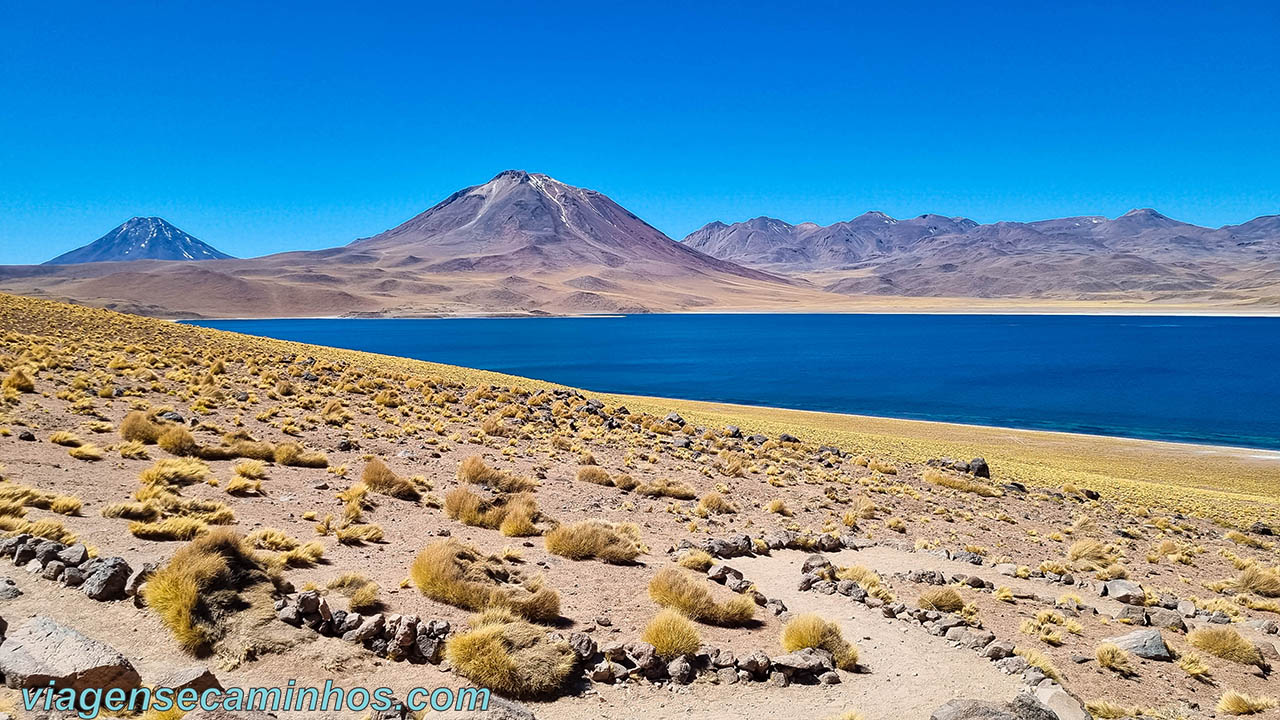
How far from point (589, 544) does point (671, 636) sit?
3549mm

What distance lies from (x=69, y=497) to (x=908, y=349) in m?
105

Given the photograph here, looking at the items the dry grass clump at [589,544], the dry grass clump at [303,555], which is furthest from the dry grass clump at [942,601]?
the dry grass clump at [303,555]

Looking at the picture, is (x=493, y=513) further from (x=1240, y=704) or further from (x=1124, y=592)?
(x=1124, y=592)

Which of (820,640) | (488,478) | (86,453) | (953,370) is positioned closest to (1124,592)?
(820,640)

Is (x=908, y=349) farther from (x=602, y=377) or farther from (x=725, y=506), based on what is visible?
(x=725, y=506)

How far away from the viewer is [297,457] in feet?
A: 47.2

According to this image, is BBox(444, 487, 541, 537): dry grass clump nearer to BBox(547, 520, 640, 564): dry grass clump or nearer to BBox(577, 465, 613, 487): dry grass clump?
BBox(547, 520, 640, 564): dry grass clump

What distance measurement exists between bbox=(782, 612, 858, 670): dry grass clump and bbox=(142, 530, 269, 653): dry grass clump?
615 cm

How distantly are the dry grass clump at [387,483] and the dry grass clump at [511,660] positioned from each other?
21.5 feet

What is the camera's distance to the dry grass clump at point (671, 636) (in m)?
7.67

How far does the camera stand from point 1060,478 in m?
25.2

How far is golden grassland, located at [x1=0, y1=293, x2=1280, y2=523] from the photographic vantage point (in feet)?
78.3

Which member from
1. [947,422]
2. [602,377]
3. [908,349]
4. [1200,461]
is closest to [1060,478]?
[1200,461]

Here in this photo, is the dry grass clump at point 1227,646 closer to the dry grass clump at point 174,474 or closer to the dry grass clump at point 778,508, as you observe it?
the dry grass clump at point 778,508
